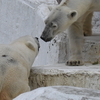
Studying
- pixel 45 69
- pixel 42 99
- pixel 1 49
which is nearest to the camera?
pixel 42 99

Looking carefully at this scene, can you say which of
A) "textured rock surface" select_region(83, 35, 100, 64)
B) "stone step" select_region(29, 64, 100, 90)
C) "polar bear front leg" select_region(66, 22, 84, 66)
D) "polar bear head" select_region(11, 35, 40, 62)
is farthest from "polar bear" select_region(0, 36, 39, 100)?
"textured rock surface" select_region(83, 35, 100, 64)

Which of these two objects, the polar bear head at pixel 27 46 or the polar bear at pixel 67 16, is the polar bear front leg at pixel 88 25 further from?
the polar bear head at pixel 27 46

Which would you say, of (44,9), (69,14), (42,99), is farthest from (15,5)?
(42,99)

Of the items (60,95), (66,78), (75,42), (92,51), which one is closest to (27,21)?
(92,51)

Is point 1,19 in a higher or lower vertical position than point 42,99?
higher

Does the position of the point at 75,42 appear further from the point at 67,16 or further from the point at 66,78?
the point at 66,78

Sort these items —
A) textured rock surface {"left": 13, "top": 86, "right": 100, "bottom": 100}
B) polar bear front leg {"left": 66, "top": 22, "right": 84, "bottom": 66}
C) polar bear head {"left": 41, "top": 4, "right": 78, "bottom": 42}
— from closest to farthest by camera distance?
textured rock surface {"left": 13, "top": 86, "right": 100, "bottom": 100}, polar bear head {"left": 41, "top": 4, "right": 78, "bottom": 42}, polar bear front leg {"left": 66, "top": 22, "right": 84, "bottom": 66}

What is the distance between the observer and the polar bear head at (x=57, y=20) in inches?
134

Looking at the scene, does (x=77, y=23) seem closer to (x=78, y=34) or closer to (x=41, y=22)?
(x=78, y=34)

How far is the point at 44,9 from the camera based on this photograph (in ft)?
18.5

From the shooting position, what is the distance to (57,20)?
3400mm

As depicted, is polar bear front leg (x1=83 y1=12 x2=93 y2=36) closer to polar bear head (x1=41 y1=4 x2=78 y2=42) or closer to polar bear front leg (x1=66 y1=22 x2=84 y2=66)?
polar bear front leg (x1=66 y1=22 x2=84 y2=66)

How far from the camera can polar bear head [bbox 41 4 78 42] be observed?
340 cm

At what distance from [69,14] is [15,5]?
9.80ft
